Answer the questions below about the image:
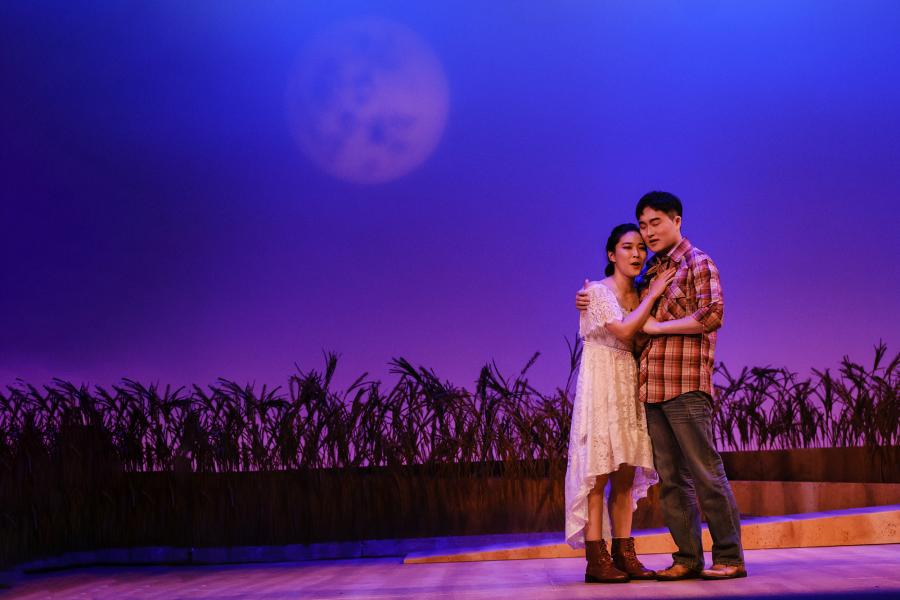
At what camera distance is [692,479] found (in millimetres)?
2408

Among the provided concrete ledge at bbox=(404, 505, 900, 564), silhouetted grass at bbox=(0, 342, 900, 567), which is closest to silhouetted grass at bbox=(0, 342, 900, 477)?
silhouetted grass at bbox=(0, 342, 900, 567)

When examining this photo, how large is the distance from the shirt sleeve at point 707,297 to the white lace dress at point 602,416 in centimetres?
21

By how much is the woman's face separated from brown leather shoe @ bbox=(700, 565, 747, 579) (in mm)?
785

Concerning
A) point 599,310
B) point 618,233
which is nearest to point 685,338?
point 599,310

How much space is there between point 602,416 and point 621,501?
245 millimetres

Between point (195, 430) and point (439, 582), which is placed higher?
point (195, 430)

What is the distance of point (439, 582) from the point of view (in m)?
2.44

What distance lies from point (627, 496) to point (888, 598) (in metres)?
0.84

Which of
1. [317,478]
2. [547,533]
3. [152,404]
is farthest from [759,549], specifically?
[152,404]

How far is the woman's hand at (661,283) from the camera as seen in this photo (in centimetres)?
240

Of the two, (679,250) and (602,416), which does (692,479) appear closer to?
(602,416)

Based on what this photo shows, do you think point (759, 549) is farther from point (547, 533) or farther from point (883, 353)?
point (883, 353)

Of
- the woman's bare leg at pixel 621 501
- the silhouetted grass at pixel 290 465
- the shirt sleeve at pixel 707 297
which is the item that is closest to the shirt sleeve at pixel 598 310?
the shirt sleeve at pixel 707 297

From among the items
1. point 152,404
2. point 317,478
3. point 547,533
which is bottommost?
point 547,533
